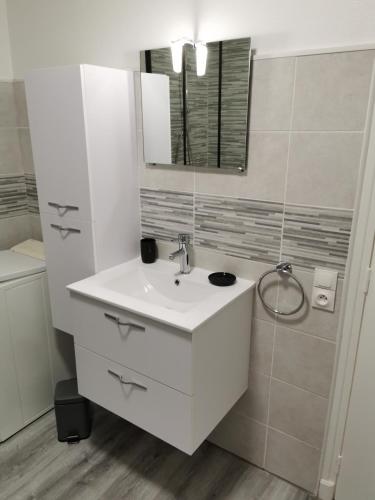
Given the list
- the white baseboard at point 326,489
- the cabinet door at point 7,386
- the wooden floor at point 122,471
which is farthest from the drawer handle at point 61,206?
the white baseboard at point 326,489

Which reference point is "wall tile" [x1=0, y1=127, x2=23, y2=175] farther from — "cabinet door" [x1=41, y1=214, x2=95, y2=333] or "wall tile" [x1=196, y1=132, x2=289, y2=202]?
"wall tile" [x1=196, y1=132, x2=289, y2=202]

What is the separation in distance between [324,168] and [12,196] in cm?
180

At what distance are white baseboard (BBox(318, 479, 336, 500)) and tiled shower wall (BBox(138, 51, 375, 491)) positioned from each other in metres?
0.04

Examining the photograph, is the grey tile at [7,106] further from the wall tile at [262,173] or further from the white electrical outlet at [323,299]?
the white electrical outlet at [323,299]

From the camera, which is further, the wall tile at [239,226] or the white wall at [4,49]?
the white wall at [4,49]

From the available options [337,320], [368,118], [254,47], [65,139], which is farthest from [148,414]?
[254,47]

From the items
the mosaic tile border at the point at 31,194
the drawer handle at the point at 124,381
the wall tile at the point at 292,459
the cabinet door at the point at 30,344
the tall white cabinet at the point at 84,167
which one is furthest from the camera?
the mosaic tile border at the point at 31,194

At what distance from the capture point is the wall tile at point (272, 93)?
1389 millimetres

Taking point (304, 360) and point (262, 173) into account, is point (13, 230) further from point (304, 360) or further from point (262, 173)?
point (304, 360)

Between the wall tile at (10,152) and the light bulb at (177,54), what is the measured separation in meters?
1.20

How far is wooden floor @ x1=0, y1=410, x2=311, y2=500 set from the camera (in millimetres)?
1734

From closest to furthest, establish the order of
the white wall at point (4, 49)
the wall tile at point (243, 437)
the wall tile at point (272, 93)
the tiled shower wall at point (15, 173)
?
the wall tile at point (272, 93) → the wall tile at point (243, 437) → the white wall at point (4, 49) → the tiled shower wall at point (15, 173)

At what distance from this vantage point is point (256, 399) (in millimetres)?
1787

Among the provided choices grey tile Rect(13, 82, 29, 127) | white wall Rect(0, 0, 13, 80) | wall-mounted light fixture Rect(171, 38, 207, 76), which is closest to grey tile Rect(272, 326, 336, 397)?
wall-mounted light fixture Rect(171, 38, 207, 76)
